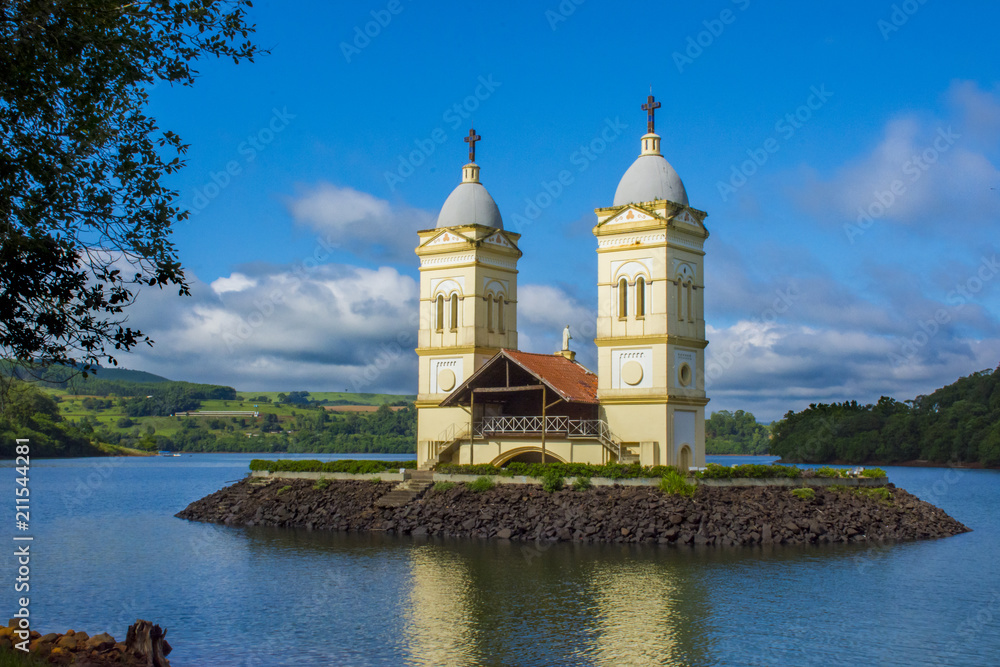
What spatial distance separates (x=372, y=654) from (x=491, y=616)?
502cm

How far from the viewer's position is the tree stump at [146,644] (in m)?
20.8

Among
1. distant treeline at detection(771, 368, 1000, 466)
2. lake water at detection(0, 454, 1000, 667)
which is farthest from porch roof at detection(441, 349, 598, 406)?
distant treeline at detection(771, 368, 1000, 466)

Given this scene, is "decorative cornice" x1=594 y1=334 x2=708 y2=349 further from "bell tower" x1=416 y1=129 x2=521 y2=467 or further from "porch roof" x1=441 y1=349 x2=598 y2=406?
"bell tower" x1=416 y1=129 x2=521 y2=467

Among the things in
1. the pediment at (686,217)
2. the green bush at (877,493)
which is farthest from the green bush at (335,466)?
the green bush at (877,493)

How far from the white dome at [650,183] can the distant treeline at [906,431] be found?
100 meters

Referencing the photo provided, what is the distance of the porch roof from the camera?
49.6m

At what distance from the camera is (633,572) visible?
35156 mm

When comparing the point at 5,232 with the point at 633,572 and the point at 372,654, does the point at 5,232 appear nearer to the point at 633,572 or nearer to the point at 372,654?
the point at 372,654

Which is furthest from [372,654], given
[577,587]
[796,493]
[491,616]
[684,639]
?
[796,493]

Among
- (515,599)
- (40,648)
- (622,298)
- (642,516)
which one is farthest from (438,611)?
(622,298)

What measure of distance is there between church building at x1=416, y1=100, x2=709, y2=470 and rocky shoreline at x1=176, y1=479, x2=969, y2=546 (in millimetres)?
4185

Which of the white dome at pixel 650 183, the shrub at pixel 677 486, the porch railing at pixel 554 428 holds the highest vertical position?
the white dome at pixel 650 183

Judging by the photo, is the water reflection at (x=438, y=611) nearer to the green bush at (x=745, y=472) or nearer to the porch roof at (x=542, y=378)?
the porch roof at (x=542, y=378)

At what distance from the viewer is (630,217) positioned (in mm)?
49969
